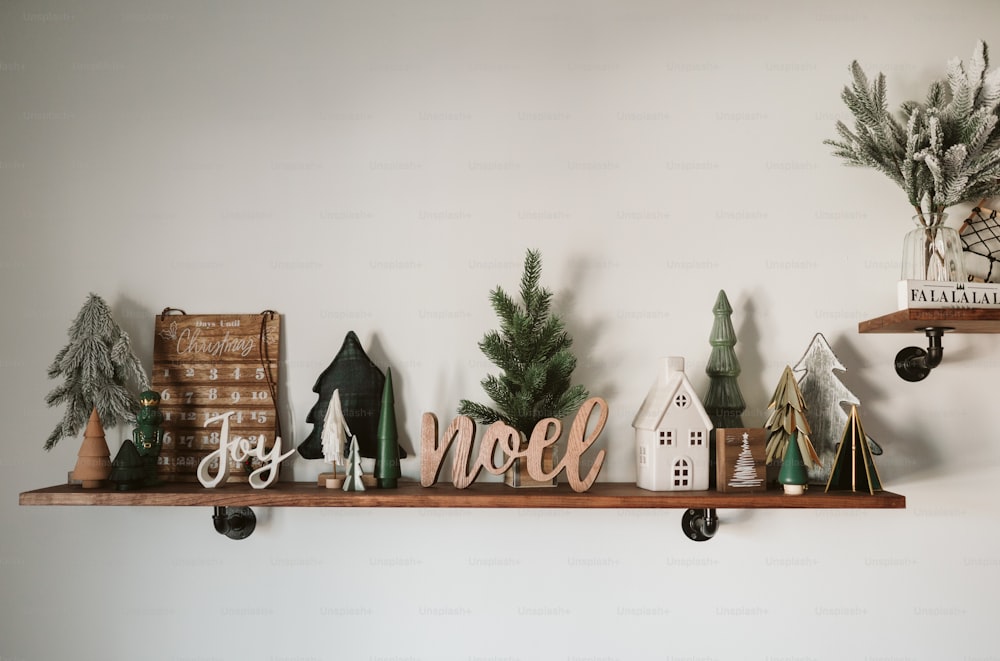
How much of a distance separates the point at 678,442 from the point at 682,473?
0.07 meters

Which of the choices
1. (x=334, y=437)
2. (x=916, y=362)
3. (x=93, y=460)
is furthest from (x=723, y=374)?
(x=93, y=460)

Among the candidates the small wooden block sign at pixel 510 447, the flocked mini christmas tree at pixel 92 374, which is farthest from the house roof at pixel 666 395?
the flocked mini christmas tree at pixel 92 374

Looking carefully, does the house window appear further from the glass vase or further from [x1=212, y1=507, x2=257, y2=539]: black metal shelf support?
[x1=212, y1=507, x2=257, y2=539]: black metal shelf support

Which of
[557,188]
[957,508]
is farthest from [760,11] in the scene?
[957,508]

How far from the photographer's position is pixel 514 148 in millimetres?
1734

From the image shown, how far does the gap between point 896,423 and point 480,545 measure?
1041 mm

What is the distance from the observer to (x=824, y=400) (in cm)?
158

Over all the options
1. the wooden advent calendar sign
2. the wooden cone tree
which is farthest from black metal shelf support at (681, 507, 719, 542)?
the wooden cone tree

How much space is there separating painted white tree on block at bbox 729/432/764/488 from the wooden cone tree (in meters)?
1.36

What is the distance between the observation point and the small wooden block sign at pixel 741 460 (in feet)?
4.81

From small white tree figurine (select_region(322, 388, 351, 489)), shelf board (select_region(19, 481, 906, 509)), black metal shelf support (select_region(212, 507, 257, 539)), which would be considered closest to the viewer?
shelf board (select_region(19, 481, 906, 509))

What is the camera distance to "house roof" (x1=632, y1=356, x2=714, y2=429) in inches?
58.9

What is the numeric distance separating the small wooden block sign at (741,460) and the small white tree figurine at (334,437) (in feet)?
2.70

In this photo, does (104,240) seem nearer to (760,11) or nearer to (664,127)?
(664,127)
